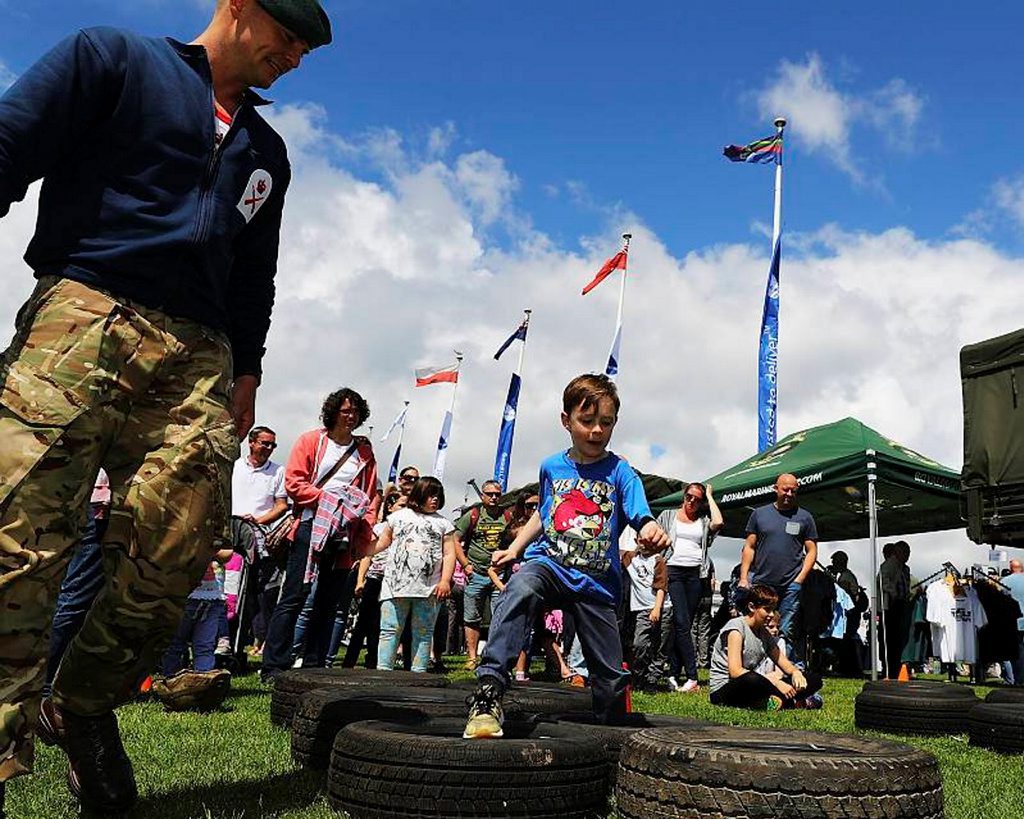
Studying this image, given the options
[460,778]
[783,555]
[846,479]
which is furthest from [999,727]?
[846,479]

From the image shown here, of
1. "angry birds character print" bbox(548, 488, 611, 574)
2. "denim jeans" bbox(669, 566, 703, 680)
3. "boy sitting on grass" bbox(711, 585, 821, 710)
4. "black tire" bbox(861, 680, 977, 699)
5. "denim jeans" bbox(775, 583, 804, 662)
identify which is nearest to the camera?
"angry birds character print" bbox(548, 488, 611, 574)

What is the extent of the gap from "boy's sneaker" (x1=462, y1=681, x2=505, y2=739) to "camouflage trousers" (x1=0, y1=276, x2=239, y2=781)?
1.10 m

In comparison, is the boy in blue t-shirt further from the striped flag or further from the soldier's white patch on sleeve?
the striped flag

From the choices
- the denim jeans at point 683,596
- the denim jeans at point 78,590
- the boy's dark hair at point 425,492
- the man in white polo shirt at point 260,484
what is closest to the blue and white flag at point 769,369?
the denim jeans at point 683,596

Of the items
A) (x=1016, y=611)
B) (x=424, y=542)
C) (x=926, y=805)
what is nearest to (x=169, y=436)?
(x=926, y=805)

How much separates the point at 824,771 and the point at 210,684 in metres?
3.76

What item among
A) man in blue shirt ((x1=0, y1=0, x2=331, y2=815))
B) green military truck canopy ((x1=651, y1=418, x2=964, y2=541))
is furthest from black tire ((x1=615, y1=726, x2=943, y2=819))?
green military truck canopy ((x1=651, y1=418, x2=964, y2=541))

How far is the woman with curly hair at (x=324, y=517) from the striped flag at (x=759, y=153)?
17212 millimetres

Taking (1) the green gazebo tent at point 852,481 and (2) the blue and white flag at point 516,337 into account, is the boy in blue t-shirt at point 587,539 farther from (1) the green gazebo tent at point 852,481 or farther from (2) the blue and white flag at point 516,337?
(2) the blue and white flag at point 516,337

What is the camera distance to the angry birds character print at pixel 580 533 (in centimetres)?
409

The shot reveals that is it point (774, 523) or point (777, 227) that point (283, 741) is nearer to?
point (774, 523)

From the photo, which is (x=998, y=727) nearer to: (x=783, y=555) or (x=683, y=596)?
(x=783, y=555)

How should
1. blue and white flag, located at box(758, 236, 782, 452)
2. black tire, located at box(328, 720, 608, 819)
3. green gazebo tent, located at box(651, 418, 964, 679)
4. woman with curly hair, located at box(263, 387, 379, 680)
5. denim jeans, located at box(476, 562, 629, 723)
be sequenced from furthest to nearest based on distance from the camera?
blue and white flag, located at box(758, 236, 782, 452) < green gazebo tent, located at box(651, 418, 964, 679) < woman with curly hair, located at box(263, 387, 379, 680) < denim jeans, located at box(476, 562, 629, 723) < black tire, located at box(328, 720, 608, 819)

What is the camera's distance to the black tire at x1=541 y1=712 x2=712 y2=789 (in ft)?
10.8
